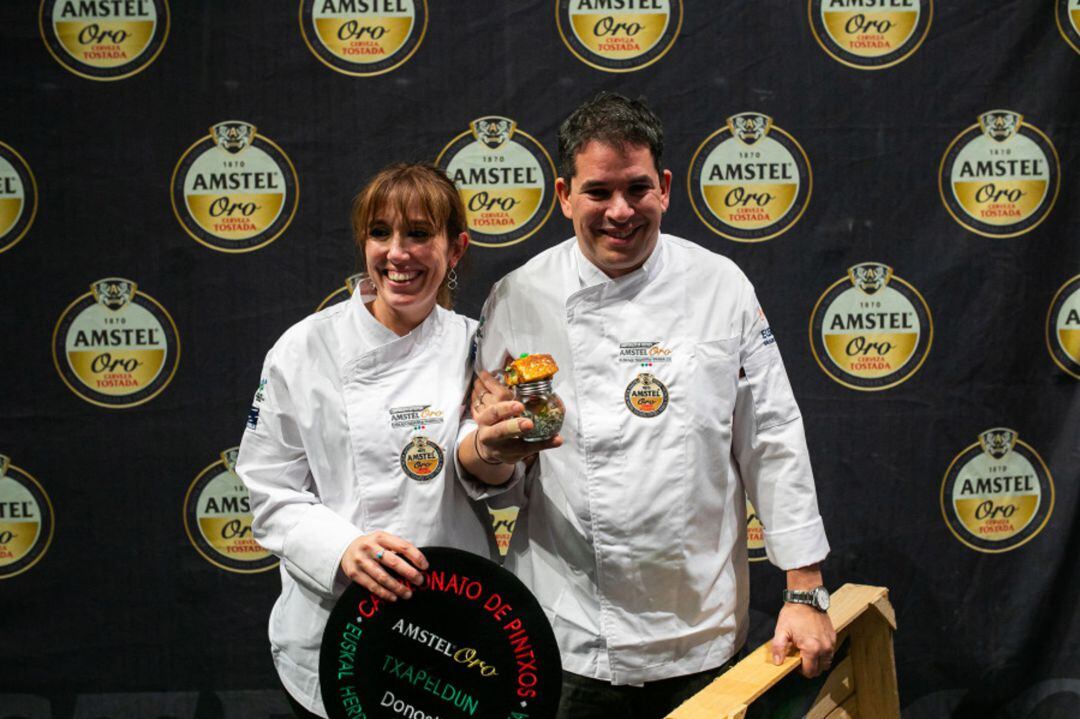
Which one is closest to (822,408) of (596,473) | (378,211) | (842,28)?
(842,28)

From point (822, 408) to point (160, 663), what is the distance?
1713mm

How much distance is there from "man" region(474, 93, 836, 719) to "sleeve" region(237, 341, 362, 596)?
28 centimetres

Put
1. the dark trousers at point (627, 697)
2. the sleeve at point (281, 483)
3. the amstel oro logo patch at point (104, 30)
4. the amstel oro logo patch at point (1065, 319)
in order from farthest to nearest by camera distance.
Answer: the amstel oro logo patch at point (1065, 319)
the amstel oro logo patch at point (104, 30)
the dark trousers at point (627, 697)
the sleeve at point (281, 483)

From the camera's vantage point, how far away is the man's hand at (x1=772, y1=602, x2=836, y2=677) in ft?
4.51

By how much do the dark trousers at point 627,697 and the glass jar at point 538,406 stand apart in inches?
17.6

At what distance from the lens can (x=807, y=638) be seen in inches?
54.6

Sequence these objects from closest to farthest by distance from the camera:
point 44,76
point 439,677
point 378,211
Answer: point 439,677, point 378,211, point 44,76

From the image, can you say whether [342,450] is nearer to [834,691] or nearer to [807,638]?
[807,638]

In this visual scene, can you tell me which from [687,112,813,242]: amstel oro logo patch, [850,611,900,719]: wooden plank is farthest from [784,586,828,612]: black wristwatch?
[687,112,813,242]: amstel oro logo patch

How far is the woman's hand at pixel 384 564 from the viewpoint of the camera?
4.21 feet

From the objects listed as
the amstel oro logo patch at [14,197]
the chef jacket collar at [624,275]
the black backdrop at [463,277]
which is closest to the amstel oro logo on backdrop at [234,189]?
the black backdrop at [463,277]

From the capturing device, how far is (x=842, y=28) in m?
2.31

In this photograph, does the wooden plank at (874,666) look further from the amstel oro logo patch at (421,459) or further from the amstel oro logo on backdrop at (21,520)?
the amstel oro logo on backdrop at (21,520)

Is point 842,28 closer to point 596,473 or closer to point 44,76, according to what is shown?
point 596,473
